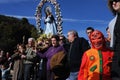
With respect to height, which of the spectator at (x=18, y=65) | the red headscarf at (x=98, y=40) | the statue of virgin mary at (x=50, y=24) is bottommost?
the spectator at (x=18, y=65)

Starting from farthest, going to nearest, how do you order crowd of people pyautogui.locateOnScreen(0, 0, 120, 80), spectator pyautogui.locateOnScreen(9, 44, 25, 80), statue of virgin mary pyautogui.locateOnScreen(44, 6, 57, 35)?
statue of virgin mary pyautogui.locateOnScreen(44, 6, 57, 35) → spectator pyautogui.locateOnScreen(9, 44, 25, 80) → crowd of people pyautogui.locateOnScreen(0, 0, 120, 80)

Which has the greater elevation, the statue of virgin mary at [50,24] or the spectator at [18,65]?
the statue of virgin mary at [50,24]

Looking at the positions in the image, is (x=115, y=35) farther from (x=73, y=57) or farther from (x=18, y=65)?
(x=18, y=65)

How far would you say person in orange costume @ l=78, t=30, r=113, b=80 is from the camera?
21.1 ft

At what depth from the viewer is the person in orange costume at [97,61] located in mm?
6426

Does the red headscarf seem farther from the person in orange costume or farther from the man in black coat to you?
the man in black coat

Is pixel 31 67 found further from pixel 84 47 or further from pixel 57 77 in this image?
pixel 84 47

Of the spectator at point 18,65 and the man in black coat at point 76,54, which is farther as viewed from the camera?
the spectator at point 18,65

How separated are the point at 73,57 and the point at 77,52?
0.13m

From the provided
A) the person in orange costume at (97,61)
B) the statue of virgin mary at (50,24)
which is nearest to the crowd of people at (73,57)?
the person in orange costume at (97,61)

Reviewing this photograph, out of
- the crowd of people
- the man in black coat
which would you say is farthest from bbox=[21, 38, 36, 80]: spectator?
the man in black coat

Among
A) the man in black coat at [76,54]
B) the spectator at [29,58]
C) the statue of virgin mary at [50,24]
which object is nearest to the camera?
the man in black coat at [76,54]

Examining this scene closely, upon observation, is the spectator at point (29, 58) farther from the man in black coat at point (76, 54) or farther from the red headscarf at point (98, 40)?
the red headscarf at point (98, 40)

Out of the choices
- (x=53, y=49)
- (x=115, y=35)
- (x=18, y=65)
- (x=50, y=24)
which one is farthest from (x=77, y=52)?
(x=50, y=24)
